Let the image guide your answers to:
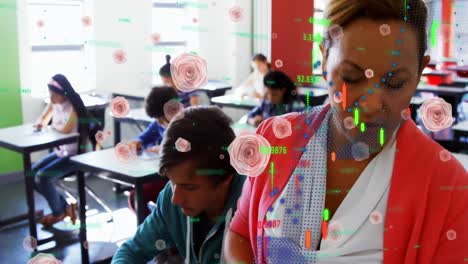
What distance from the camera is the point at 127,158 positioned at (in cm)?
187

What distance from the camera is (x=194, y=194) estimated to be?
0.86 meters

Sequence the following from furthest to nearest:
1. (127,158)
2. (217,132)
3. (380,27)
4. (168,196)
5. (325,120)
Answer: (127,158) → (168,196) → (217,132) → (325,120) → (380,27)

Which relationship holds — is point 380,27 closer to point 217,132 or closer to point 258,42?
point 217,132

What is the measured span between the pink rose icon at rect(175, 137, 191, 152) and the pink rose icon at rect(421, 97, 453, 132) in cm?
38

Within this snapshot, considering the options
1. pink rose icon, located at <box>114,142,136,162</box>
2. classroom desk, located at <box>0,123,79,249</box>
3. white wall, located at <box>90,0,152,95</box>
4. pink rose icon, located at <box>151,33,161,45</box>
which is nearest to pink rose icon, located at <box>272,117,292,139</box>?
white wall, located at <box>90,0,152,95</box>

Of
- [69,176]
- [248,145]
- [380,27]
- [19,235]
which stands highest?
[380,27]

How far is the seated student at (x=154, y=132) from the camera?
4.04 ft

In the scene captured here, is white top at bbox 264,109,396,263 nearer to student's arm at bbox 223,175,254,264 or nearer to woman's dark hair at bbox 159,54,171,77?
student's arm at bbox 223,175,254,264

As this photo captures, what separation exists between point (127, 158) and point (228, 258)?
130 cm

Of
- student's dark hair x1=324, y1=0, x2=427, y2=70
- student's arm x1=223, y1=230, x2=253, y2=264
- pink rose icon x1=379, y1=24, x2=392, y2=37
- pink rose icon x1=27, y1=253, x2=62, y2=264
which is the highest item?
student's dark hair x1=324, y1=0, x2=427, y2=70

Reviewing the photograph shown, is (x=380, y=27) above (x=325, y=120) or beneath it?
above

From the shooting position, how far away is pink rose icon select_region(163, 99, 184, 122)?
1.00m

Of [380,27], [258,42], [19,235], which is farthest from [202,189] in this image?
[19,235]

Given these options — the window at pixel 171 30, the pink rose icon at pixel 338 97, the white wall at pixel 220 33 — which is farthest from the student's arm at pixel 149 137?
the pink rose icon at pixel 338 97
